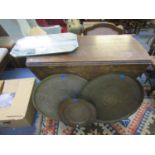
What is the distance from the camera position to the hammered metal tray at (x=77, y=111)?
96cm

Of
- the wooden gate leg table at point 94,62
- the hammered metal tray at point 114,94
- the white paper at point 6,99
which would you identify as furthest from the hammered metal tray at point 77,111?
the white paper at point 6,99

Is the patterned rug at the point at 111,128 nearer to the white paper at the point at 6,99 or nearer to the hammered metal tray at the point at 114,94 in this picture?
the hammered metal tray at the point at 114,94

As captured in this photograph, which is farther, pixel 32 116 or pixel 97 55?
pixel 32 116

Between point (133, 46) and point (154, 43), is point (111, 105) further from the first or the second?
point (154, 43)

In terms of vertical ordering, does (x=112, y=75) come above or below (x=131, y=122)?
above

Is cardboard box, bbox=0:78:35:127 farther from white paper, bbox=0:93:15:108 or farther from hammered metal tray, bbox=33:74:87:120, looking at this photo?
hammered metal tray, bbox=33:74:87:120

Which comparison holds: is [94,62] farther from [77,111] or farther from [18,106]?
[18,106]

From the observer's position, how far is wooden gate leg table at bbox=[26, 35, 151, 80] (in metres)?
0.84

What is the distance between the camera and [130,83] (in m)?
0.90

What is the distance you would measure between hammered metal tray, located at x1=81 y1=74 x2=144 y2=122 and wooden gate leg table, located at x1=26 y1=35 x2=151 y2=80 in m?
0.05

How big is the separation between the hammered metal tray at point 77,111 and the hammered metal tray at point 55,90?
6 centimetres

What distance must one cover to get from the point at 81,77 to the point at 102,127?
629 mm
